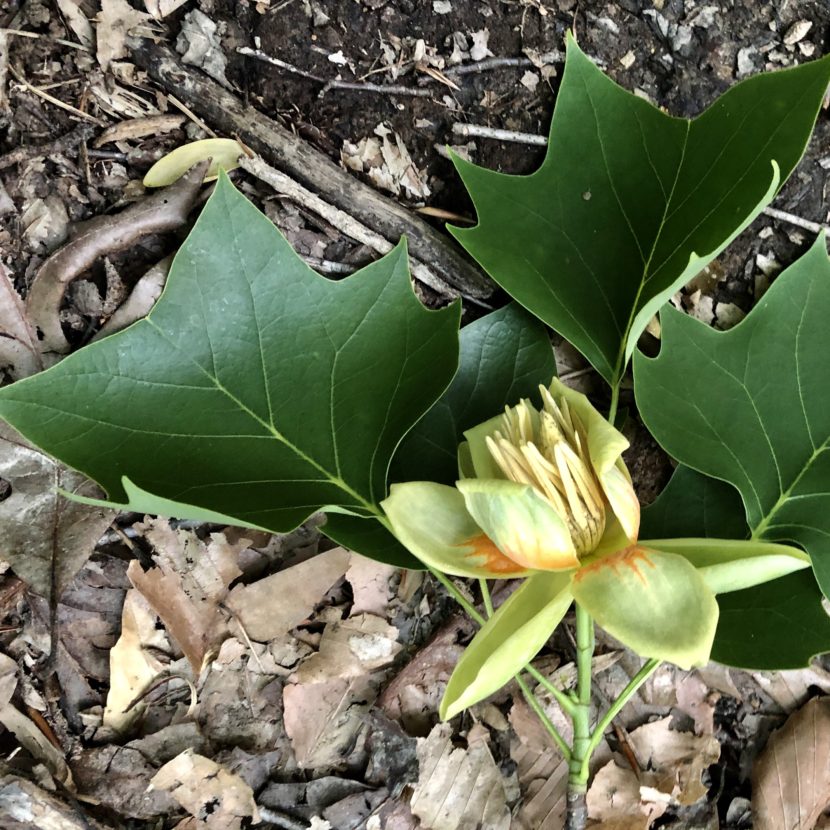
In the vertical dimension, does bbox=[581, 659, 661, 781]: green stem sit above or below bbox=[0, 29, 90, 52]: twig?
below

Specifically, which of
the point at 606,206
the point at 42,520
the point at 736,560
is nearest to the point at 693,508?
the point at 736,560

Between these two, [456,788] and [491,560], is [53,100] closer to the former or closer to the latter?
[491,560]

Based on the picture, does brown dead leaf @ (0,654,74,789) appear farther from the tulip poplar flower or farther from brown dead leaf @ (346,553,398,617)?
the tulip poplar flower

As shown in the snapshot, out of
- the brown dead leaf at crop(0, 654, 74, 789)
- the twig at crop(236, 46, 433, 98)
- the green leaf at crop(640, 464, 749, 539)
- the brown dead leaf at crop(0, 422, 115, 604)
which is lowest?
the brown dead leaf at crop(0, 654, 74, 789)

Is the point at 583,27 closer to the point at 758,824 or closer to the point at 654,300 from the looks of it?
the point at 654,300

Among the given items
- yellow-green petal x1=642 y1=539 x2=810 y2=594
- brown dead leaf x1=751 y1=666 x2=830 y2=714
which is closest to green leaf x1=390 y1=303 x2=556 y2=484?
yellow-green petal x1=642 y1=539 x2=810 y2=594

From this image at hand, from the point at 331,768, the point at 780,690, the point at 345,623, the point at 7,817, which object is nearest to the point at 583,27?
the point at 345,623

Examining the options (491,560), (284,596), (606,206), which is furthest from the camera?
(284,596)
